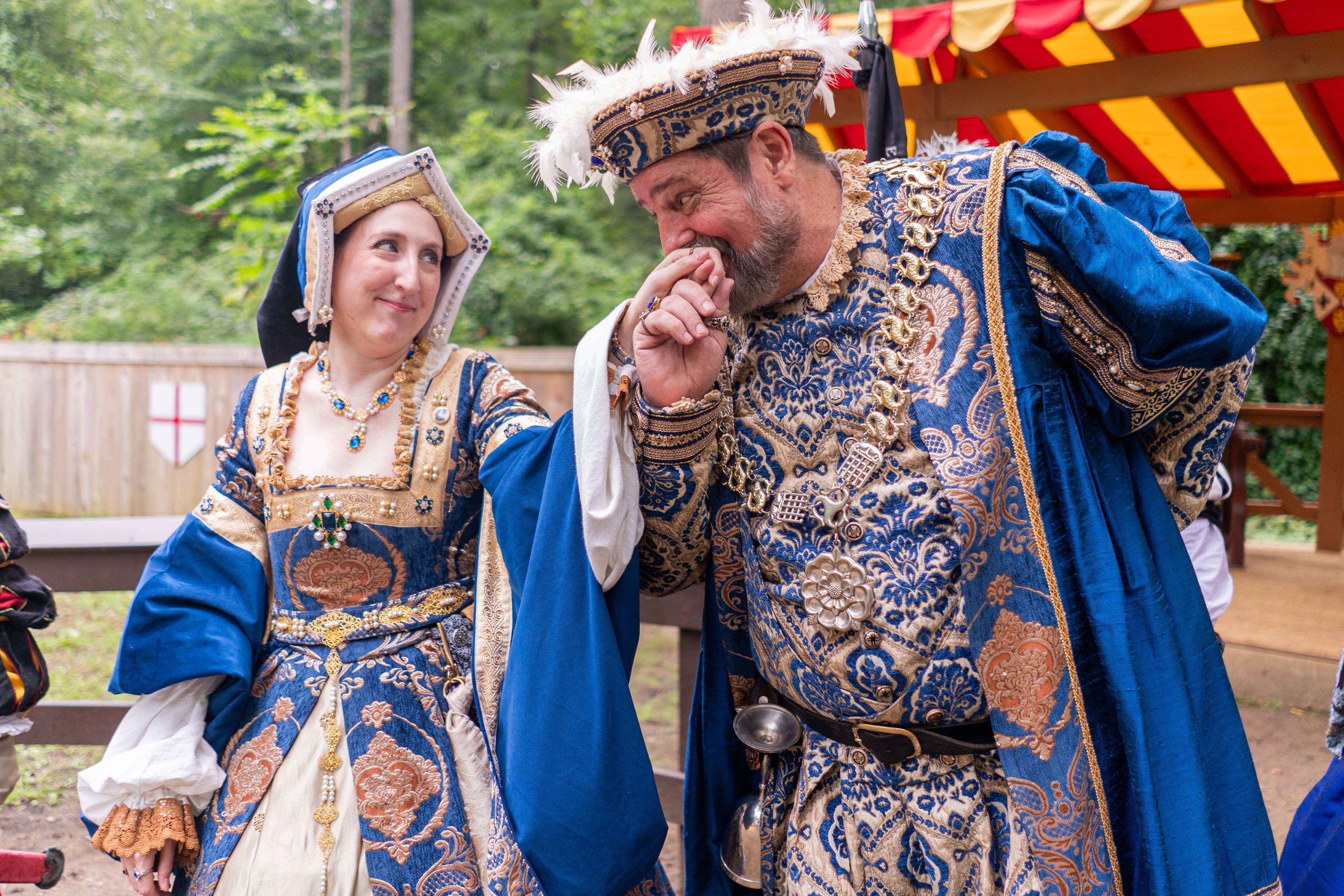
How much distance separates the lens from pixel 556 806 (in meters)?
1.59

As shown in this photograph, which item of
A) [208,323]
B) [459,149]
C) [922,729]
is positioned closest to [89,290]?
[208,323]

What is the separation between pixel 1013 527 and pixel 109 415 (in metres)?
Result: 9.45

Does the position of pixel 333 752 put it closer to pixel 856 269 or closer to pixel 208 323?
pixel 856 269

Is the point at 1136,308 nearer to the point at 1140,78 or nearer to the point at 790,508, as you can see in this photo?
the point at 790,508

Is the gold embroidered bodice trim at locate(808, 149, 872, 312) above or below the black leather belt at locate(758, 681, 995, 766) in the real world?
above

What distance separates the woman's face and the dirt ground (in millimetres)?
2508

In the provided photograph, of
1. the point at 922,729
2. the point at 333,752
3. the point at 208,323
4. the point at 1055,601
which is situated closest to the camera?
the point at 1055,601

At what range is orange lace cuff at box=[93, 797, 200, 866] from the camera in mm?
1779

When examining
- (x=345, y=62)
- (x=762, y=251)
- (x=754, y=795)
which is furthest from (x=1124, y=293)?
(x=345, y=62)

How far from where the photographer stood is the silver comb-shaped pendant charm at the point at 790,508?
1.62m

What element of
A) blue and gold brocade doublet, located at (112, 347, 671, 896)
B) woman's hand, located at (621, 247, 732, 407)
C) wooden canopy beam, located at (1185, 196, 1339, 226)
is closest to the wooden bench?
blue and gold brocade doublet, located at (112, 347, 671, 896)

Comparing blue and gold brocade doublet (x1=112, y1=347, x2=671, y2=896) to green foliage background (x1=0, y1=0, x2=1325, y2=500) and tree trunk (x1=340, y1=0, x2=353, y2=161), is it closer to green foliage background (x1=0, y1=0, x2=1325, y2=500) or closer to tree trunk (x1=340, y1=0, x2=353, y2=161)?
green foliage background (x1=0, y1=0, x2=1325, y2=500)

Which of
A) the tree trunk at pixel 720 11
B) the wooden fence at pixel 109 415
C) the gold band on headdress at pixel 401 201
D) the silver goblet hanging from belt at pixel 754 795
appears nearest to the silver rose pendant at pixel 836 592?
the silver goblet hanging from belt at pixel 754 795

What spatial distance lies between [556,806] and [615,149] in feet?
3.58
